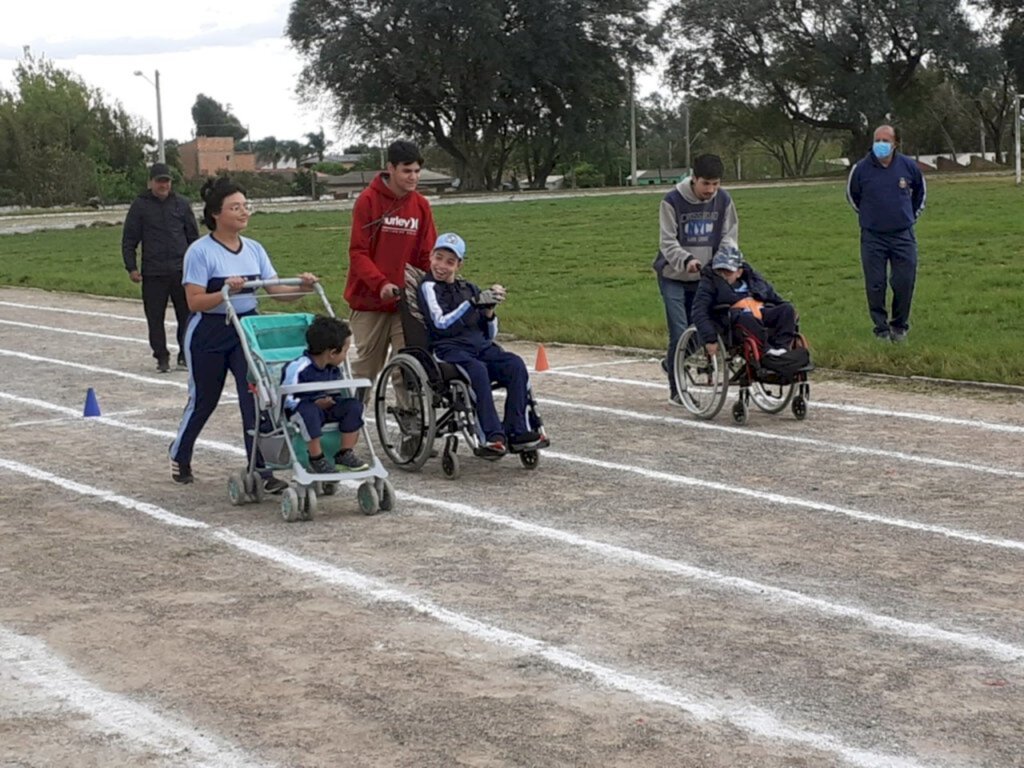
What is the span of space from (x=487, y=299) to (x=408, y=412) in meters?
0.85

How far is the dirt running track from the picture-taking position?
16.7 feet

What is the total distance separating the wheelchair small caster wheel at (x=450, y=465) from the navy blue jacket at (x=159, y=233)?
22.5 feet

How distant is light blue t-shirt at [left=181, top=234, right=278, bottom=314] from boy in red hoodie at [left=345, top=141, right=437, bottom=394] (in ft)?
3.50

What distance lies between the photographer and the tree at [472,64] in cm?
7669

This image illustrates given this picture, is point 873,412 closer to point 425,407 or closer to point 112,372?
point 425,407

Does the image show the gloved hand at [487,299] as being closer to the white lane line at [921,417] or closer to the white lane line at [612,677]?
the white lane line at [612,677]

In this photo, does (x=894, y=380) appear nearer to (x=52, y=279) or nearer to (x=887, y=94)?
(x=52, y=279)

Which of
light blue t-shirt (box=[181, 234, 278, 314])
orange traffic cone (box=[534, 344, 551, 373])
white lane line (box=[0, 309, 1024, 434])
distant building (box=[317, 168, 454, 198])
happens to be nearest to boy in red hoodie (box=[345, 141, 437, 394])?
light blue t-shirt (box=[181, 234, 278, 314])

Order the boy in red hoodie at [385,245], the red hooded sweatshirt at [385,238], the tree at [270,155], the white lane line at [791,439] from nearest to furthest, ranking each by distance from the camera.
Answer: the white lane line at [791,439]
the boy in red hoodie at [385,245]
the red hooded sweatshirt at [385,238]
the tree at [270,155]

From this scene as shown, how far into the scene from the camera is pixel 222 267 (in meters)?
9.17

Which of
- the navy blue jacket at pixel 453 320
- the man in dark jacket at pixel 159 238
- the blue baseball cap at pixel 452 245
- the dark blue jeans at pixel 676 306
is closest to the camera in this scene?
the navy blue jacket at pixel 453 320

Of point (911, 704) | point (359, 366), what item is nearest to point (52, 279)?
point (359, 366)

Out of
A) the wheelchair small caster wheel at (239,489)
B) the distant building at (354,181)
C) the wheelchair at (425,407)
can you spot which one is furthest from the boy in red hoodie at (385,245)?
the distant building at (354,181)

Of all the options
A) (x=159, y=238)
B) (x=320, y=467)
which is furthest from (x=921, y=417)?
(x=159, y=238)
